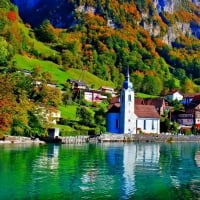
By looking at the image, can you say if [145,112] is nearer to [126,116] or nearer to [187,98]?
[126,116]

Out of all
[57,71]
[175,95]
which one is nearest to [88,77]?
[57,71]

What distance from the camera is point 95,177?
40656 millimetres

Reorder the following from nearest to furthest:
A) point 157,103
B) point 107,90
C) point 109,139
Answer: point 109,139
point 157,103
point 107,90

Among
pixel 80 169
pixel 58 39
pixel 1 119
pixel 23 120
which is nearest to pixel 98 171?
pixel 80 169

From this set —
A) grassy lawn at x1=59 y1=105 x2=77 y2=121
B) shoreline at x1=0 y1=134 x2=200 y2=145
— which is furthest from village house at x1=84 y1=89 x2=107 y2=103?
shoreline at x1=0 y1=134 x2=200 y2=145

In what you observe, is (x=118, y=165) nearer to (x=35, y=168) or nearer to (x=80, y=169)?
(x=80, y=169)

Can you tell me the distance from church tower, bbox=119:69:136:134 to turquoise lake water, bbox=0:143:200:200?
49.6 meters

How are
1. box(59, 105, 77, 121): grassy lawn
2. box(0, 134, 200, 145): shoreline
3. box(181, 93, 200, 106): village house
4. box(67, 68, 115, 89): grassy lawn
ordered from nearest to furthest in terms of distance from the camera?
box(0, 134, 200, 145): shoreline < box(59, 105, 77, 121): grassy lawn < box(67, 68, 115, 89): grassy lawn < box(181, 93, 200, 106): village house

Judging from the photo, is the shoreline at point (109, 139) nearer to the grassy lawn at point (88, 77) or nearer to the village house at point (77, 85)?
the village house at point (77, 85)

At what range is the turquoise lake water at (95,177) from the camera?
109ft

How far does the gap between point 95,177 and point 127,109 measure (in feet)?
224

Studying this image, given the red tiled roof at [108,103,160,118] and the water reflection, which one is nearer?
the water reflection

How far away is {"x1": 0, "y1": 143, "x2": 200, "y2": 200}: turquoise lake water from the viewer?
33312 mm

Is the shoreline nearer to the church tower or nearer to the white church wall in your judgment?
the church tower
